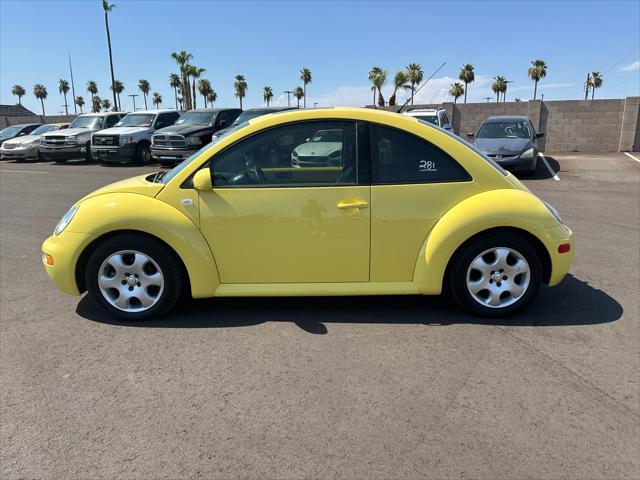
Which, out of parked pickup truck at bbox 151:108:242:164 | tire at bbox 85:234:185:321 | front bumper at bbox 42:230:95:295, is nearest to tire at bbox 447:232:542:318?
tire at bbox 85:234:185:321

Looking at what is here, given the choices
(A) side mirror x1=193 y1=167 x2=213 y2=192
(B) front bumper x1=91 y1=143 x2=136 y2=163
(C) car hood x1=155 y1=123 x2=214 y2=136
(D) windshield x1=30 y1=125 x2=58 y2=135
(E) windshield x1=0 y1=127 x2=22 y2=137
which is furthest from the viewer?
(E) windshield x1=0 y1=127 x2=22 y2=137

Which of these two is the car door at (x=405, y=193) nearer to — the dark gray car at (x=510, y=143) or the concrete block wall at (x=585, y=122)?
the dark gray car at (x=510, y=143)

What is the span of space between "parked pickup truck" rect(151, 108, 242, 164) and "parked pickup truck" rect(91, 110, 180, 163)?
1.49 metres

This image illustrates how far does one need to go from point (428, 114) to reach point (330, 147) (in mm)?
11101

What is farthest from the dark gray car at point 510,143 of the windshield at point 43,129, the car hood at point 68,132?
the windshield at point 43,129

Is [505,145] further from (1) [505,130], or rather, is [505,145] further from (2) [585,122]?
(2) [585,122]

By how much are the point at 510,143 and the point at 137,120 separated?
45.6ft

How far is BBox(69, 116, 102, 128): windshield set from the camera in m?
20.5

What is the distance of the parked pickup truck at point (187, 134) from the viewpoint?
16.1 metres

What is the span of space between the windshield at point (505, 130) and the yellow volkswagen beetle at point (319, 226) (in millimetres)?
11248

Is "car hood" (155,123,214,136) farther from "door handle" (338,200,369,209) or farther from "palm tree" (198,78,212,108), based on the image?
"palm tree" (198,78,212,108)

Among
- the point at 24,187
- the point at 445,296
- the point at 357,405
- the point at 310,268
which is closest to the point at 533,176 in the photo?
the point at 445,296

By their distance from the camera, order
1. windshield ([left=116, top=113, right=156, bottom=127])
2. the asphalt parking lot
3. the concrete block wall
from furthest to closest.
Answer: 1. the concrete block wall
2. windshield ([left=116, top=113, right=156, bottom=127])
3. the asphalt parking lot

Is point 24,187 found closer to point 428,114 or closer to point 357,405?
point 428,114
